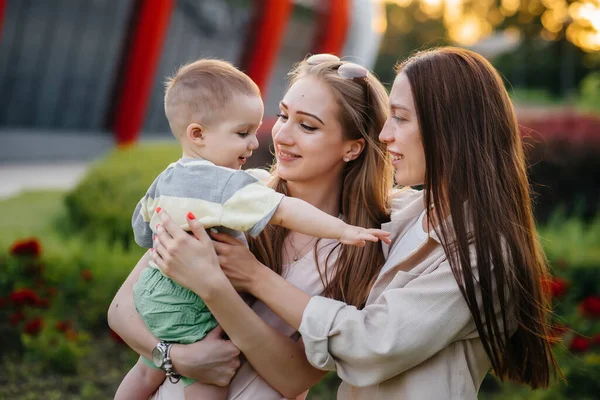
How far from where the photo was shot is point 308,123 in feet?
9.14

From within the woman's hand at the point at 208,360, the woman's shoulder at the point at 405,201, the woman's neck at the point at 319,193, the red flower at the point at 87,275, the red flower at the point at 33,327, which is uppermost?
the woman's shoulder at the point at 405,201

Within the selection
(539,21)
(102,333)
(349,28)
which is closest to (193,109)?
(102,333)

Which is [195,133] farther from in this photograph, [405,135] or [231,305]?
[405,135]

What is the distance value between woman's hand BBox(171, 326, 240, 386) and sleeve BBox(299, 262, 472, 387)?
0.92ft

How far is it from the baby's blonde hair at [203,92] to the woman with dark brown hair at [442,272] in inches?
14.2

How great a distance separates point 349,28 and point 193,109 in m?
17.8

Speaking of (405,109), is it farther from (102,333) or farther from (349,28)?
(349,28)

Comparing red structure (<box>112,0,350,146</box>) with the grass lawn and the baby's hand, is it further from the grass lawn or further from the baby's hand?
the baby's hand

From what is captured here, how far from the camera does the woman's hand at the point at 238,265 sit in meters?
2.54

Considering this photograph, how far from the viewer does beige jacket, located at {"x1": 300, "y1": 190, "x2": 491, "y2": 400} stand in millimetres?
2314

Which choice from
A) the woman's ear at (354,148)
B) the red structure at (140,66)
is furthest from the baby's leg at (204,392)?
the red structure at (140,66)

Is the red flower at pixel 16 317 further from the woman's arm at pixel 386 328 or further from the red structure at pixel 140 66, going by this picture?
the red structure at pixel 140 66

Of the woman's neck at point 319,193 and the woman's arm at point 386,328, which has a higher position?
the woman's neck at point 319,193

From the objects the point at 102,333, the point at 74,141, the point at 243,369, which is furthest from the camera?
the point at 74,141
